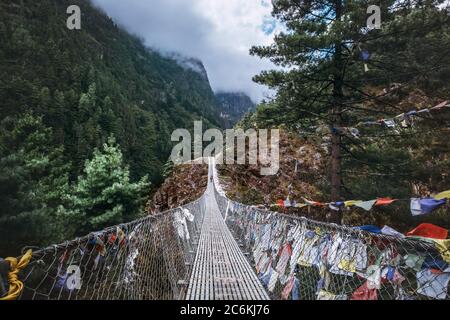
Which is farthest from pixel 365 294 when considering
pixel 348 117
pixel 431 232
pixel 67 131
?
pixel 67 131

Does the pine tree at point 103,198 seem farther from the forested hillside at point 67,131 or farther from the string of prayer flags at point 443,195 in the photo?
the string of prayer flags at point 443,195

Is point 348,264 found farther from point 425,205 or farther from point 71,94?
point 71,94

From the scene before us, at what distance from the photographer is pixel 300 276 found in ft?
10.7

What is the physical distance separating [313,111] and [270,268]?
4.82m

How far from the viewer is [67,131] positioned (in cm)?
5244

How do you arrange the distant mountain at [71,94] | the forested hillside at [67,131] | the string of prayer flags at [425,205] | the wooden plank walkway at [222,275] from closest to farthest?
the string of prayer flags at [425,205]
the wooden plank walkway at [222,275]
the forested hillside at [67,131]
the distant mountain at [71,94]

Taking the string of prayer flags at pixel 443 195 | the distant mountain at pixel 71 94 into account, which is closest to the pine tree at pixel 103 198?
the string of prayer flags at pixel 443 195

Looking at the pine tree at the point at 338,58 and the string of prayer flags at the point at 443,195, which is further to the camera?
the pine tree at the point at 338,58

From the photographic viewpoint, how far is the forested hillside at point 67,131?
9.59m

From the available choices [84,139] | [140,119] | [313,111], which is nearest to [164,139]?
[140,119]

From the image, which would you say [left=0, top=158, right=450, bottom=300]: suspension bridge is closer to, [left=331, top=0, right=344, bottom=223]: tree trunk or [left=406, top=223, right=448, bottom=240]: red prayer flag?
[left=406, top=223, right=448, bottom=240]: red prayer flag

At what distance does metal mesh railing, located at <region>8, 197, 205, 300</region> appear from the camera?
183 centimetres

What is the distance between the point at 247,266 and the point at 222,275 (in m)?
0.71

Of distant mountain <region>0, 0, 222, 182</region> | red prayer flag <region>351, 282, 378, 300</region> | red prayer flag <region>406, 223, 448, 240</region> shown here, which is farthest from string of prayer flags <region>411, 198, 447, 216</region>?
distant mountain <region>0, 0, 222, 182</region>
